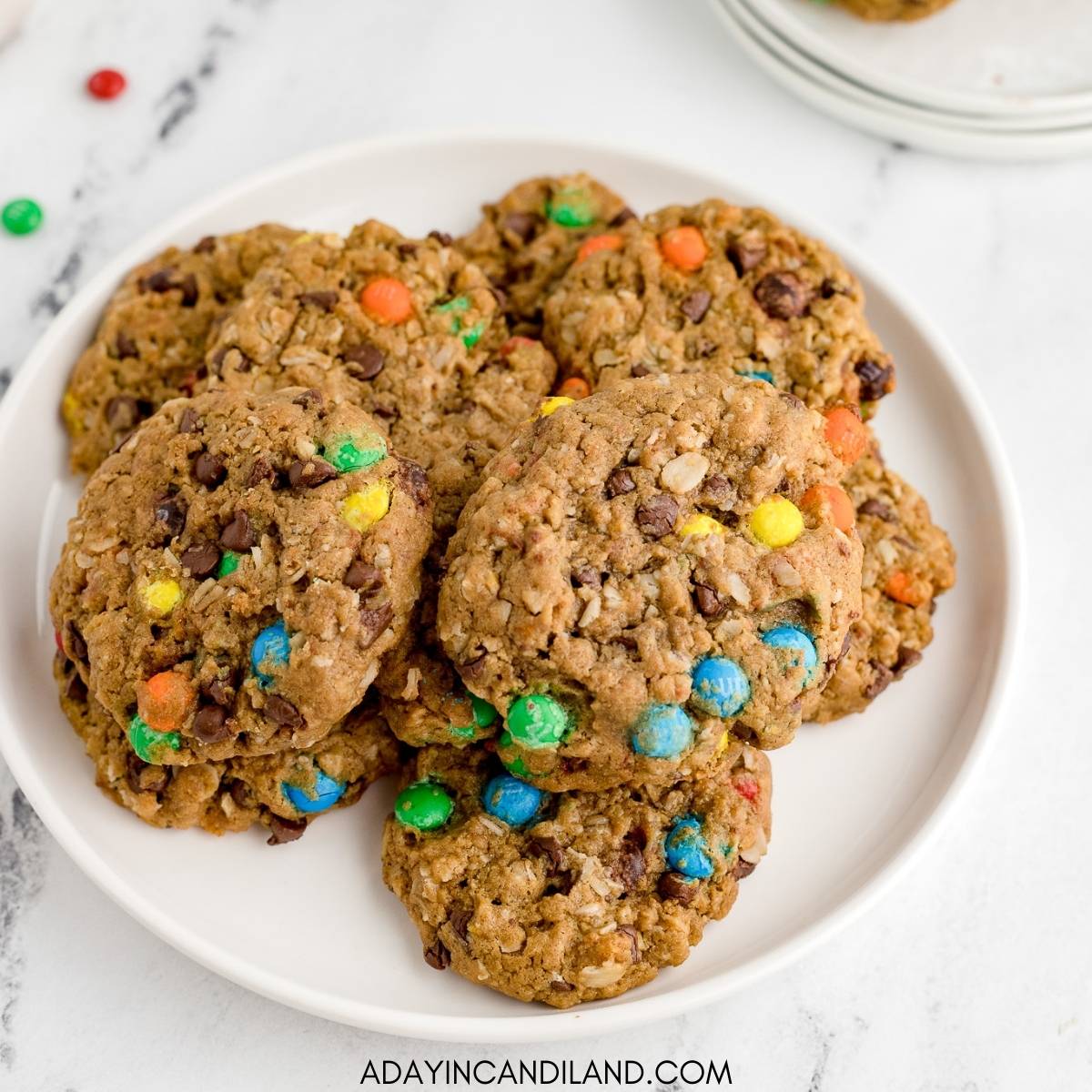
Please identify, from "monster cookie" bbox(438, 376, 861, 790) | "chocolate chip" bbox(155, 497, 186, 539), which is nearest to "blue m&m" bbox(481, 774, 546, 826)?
"monster cookie" bbox(438, 376, 861, 790)

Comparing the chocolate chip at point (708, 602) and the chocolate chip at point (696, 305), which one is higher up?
the chocolate chip at point (696, 305)

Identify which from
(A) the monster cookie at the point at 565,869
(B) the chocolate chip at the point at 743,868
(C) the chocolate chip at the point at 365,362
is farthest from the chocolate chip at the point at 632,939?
(C) the chocolate chip at the point at 365,362

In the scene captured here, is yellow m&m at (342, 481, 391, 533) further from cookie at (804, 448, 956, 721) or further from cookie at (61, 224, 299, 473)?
cookie at (804, 448, 956, 721)

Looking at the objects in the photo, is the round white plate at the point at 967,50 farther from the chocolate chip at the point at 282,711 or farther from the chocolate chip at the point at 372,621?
the chocolate chip at the point at 282,711

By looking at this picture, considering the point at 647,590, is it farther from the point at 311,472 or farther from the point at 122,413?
the point at 122,413

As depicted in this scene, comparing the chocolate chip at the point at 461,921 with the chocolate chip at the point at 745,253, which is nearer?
the chocolate chip at the point at 461,921

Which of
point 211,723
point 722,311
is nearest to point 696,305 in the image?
point 722,311
